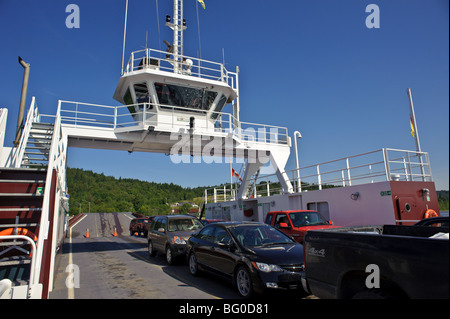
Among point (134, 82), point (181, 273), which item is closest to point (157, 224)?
point (181, 273)

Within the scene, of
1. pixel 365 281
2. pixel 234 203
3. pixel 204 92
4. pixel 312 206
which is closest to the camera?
pixel 365 281

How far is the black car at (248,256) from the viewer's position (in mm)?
5375

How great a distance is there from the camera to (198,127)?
1502cm

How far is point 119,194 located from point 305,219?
348ft

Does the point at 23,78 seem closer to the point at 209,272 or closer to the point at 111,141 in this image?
the point at 111,141

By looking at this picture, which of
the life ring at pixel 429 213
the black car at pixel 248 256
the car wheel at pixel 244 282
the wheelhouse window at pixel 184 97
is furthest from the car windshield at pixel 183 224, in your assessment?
the life ring at pixel 429 213

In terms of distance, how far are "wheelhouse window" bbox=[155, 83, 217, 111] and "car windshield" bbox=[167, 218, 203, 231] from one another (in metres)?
6.27

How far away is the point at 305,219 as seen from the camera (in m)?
10.0

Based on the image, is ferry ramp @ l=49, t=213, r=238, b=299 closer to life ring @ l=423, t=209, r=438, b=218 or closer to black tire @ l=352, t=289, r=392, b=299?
black tire @ l=352, t=289, r=392, b=299

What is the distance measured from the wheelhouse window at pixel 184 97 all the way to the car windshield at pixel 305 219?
7927 millimetres

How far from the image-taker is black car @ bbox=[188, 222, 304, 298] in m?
5.38

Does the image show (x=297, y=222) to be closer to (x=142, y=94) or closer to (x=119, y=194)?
(x=142, y=94)

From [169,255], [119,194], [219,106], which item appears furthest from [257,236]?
[119,194]
